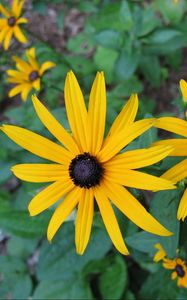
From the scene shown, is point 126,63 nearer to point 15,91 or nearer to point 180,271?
point 15,91

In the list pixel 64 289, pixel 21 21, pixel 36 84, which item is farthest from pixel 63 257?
pixel 21 21

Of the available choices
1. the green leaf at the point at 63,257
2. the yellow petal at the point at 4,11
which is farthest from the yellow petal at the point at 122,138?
the yellow petal at the point at 4,11

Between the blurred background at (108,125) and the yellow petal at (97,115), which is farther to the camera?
the blurred background at (108,125)

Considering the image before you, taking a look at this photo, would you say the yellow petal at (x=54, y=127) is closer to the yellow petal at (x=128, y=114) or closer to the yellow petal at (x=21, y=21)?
the yellow petal at (x=128, y=114)

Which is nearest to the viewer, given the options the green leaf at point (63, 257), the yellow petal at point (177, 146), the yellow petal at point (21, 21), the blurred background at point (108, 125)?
the yellow petal at point (177, 146)

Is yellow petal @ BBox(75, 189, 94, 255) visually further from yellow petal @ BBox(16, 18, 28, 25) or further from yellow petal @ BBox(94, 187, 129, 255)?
yellow petal @ BBox(16, 18, 28, 25)

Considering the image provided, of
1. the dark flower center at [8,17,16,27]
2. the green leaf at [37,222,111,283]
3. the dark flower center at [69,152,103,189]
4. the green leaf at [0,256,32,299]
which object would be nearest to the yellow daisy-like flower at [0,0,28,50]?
the dark flower center at [8,17,16,27]

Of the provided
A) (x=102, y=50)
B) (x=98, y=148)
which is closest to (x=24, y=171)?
(x=98, y=148)
